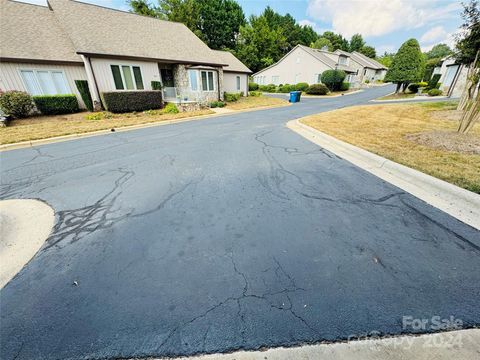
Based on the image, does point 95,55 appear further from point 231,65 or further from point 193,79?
point 231,65

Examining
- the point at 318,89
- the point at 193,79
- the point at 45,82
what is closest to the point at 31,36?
the point at 45,82

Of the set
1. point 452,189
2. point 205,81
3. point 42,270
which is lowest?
point 42,270

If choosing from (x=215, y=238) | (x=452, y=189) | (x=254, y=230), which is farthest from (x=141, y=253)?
(x=452, y=189)

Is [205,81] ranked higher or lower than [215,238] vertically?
higher

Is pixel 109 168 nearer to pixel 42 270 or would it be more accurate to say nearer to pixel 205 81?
A: pixel 42 270

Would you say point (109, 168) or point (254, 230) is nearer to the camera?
point (254, 230)

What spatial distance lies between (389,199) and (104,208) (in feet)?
17.2

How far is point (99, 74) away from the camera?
14938 millimetres

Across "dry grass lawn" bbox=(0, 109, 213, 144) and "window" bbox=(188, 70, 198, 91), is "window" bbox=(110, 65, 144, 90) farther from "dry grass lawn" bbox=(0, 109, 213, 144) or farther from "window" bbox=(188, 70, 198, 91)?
"window" bbox=(188, 70, 198, 91)

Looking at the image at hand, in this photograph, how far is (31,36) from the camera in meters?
14.4

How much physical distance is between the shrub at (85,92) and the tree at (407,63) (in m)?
30.1

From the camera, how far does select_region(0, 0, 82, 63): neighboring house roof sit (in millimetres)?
13242

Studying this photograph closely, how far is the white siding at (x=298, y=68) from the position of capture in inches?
1299

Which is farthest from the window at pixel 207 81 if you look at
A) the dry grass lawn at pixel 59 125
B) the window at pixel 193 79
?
the dry grass lawn at pixel 59 125
